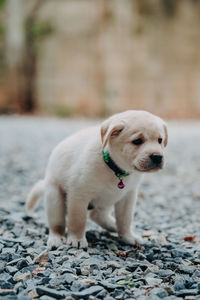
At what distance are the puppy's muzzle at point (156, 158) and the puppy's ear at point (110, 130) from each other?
284mm

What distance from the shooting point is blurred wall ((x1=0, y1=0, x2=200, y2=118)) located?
1594 centimetres

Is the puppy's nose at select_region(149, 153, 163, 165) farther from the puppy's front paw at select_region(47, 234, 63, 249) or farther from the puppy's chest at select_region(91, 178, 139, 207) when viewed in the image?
the puppy's front paw at select_region(47, 234, 63, 249)

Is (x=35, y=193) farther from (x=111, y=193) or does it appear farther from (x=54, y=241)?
(x=111, y=193)

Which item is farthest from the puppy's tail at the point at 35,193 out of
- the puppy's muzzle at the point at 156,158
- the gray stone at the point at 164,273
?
the gray stone at the point at 164,273

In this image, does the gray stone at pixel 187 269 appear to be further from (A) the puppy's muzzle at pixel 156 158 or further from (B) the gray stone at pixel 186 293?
(A) the puppy's muzzle at pixel 156 158

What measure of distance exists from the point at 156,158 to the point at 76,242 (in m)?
0.90

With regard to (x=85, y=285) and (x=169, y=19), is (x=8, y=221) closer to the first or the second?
(x=85, y=285)

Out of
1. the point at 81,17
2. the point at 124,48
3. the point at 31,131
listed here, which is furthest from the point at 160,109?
the point at 31,131

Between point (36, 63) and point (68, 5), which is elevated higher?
point (68, 5)

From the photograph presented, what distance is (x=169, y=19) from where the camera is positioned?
16.5 metres

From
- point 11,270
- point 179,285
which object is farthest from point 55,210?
point 179,285

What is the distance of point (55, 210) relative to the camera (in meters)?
2.99

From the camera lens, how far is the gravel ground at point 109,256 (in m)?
2.09

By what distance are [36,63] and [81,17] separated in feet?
8.99
